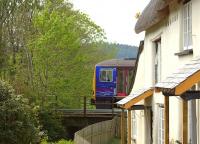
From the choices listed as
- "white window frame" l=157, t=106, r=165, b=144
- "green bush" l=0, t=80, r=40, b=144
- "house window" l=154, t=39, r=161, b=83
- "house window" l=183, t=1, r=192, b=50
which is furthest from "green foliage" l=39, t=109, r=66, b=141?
"house window" l=183, t=1, r=192, b=50

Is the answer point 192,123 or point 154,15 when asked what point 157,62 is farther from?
point 192,123

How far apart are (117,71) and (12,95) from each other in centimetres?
1987

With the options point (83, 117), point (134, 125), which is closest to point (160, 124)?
point (134, 125)

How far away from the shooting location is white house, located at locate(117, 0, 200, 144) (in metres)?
11.7

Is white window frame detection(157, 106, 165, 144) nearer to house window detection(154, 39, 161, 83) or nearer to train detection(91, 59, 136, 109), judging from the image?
house window detection(154, 39, 161, 83)

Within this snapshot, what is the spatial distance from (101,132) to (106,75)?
11.7m

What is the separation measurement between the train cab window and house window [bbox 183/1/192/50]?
1040 inches

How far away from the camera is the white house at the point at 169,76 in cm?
1167

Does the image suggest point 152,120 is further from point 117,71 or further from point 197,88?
point 117,71

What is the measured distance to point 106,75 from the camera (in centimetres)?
4216

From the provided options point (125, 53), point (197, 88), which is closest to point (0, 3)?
point (197, 88)

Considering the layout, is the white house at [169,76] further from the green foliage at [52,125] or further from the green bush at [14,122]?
the green foliage at [52,125]

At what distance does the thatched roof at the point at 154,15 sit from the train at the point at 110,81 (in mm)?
20405

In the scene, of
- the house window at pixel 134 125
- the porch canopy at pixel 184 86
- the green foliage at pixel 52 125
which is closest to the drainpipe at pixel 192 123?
the porch canopy at pixel 184 86
